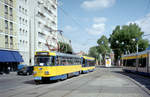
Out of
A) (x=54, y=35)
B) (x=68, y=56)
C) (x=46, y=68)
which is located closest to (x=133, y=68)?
(x=68, y=56)

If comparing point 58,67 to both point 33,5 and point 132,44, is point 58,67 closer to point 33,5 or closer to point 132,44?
point 33,5

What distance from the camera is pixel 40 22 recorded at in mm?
51781

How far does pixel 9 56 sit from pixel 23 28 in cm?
908

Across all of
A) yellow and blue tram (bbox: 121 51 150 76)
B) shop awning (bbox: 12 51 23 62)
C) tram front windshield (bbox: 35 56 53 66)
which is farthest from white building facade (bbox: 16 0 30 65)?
tram front windshield (bbox: 35 56 53 66)

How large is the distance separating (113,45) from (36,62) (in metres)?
58.3

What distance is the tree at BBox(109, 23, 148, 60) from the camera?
2611 inches

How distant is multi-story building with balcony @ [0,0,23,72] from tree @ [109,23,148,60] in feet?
131

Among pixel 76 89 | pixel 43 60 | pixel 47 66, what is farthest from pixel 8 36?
pixel 76 89

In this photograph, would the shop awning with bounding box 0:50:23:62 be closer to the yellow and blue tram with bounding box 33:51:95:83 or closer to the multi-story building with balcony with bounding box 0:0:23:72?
the multi-story building with balcony with bounding box 0:0:23:72

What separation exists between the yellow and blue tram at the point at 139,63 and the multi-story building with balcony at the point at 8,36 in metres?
→ 20.4

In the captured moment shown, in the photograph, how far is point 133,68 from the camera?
3122 centimetres

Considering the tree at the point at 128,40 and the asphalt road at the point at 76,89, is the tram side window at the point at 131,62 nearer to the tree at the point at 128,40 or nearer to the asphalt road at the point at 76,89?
the asphalt road at the point at 76,89

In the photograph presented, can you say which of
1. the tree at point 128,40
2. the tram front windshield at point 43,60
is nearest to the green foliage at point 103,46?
the tree at point 128,40

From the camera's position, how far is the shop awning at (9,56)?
111 feet
